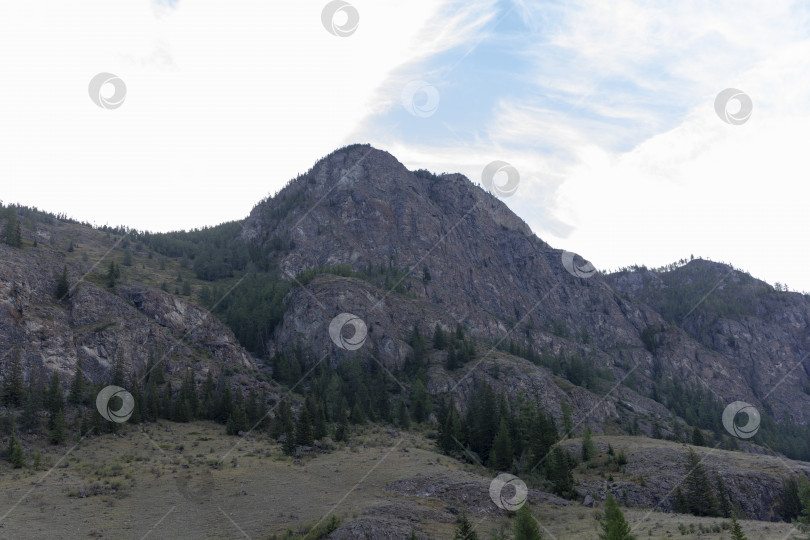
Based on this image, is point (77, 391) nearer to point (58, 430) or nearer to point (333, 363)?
point (58, 430)

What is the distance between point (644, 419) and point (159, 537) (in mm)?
141832

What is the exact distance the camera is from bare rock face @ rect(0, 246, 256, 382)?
85375 millimetres

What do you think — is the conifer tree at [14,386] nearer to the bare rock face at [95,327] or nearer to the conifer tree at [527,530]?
the bare rock face at [95,327]

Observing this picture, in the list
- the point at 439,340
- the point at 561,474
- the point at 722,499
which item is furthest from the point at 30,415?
the point at 439,340

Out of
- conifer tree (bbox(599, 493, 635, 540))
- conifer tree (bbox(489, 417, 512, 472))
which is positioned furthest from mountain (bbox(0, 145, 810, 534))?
conifer tree (bbox(599, 493, 635, 540))

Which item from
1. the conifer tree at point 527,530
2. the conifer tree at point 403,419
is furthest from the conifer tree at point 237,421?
the conifer tree at point 527,530

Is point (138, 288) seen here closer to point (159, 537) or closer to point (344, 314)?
point (344, 314)

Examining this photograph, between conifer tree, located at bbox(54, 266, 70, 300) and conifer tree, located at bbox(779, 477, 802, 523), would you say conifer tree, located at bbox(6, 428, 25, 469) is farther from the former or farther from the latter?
conifer tree, located at bbox(779, 477, 802, 523)

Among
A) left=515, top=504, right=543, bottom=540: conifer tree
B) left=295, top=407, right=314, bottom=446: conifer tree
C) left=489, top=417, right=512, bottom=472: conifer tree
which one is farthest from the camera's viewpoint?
left=295, top=407, right=314, bottom=446: conifer tree

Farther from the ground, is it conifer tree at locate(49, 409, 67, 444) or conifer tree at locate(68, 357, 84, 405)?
conifer tree at locate(68, 357, 84, 405)

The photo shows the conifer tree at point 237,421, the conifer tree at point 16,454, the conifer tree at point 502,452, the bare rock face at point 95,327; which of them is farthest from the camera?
the bare rock face at point 95,327

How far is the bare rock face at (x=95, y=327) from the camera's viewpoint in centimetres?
8538

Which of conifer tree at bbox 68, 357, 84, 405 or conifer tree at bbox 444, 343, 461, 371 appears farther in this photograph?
conifer tree at bbox 444, 343, 461, 371

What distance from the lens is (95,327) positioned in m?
97.3
